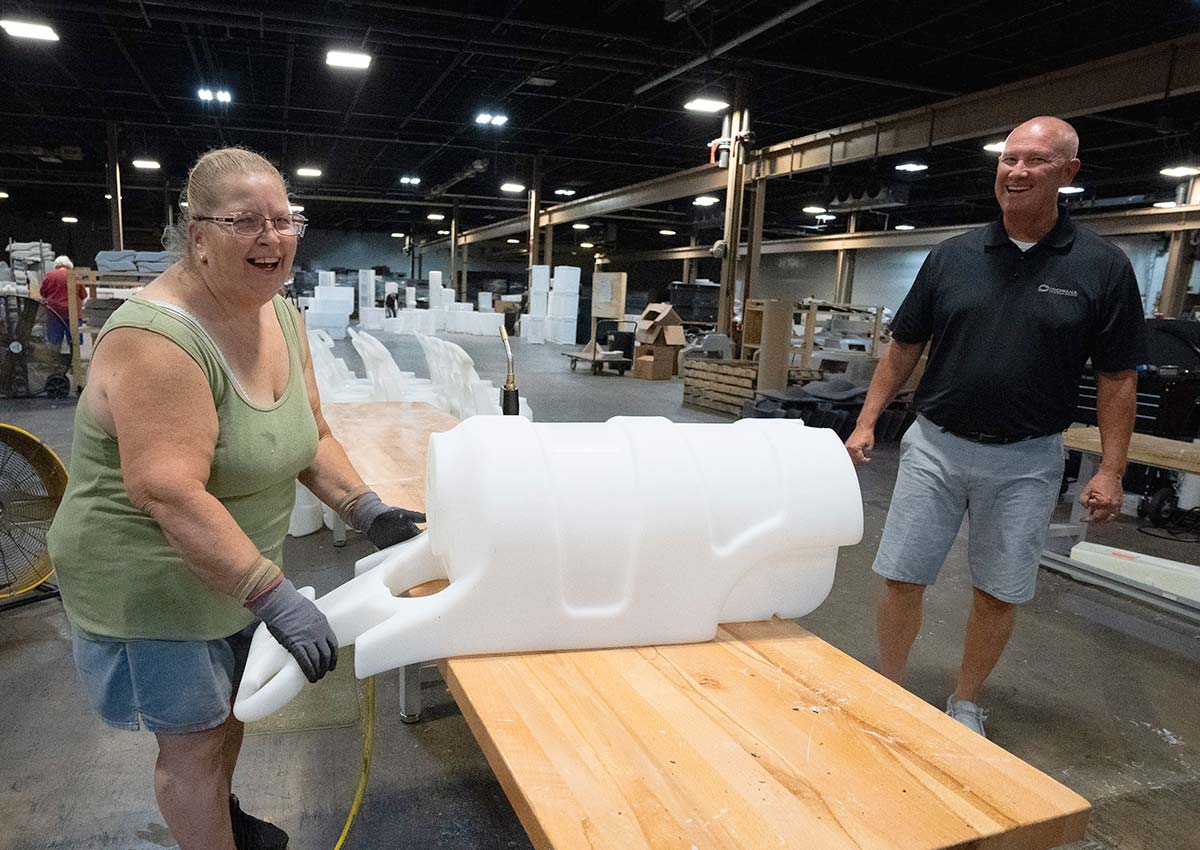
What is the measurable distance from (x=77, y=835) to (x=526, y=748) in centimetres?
158

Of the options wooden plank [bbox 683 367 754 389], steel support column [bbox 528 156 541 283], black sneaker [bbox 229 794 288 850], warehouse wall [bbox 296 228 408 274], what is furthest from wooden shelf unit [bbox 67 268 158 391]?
warehouse wall [bbox 296 228 408 274]

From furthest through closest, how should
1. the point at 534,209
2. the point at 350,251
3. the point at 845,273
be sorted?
1. the point at 350,251
2. the point at 845,273
3. the point at 534,209

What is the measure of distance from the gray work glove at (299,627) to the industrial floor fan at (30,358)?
8.28m

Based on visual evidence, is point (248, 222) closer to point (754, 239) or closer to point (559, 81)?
point (559, 81)

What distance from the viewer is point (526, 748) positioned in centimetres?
92

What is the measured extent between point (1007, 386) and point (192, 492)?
1919 millimetres

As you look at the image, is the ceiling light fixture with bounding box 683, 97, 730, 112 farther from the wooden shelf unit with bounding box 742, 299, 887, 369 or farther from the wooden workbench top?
the wooden workbench top

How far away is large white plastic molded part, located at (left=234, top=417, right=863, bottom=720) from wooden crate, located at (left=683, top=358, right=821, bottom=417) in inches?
277

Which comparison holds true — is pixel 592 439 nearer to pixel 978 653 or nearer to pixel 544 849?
pixel 544 849

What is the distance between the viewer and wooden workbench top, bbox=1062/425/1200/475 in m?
3.35

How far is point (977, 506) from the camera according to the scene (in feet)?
6.94

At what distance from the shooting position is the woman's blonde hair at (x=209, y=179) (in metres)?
1.18

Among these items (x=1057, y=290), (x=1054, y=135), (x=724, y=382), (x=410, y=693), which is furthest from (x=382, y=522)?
(x=724, y=382)

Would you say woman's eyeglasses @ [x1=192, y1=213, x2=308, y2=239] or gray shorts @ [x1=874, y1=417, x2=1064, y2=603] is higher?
woman's eyeglasses @ [x1=192, y1=213, x2=308, y2=239]
